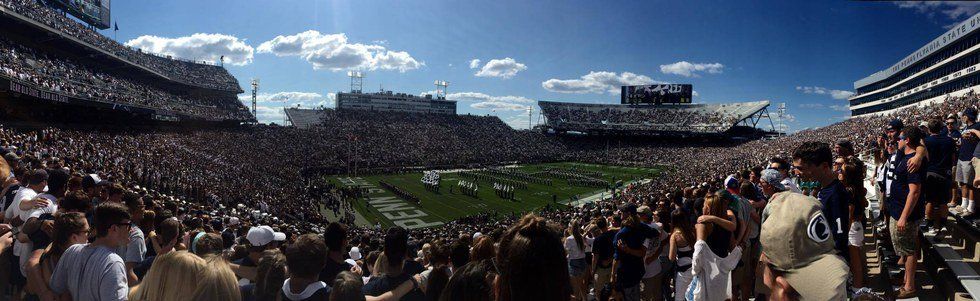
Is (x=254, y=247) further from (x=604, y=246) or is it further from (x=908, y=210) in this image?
(x=908, y=210)

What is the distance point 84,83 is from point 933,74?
81393mm

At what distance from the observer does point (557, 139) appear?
84.2 metres

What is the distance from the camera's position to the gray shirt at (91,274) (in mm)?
3256

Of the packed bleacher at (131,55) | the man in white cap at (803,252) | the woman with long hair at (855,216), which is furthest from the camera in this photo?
the packed bleacher at (131,55)

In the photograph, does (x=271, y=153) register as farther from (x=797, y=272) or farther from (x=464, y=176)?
(x=797, y=272)

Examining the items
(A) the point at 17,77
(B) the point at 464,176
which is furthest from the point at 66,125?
(B) the point at 464,176

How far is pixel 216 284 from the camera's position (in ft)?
9.18

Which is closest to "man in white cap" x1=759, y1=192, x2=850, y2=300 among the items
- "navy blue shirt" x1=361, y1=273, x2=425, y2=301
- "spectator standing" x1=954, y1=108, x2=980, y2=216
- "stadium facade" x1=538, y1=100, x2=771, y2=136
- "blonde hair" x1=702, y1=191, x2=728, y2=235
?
"blonde hair" x1=702, y1=191, x2=728, y2=235

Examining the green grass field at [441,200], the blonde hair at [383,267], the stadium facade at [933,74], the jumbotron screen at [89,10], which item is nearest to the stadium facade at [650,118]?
the stadium facade at [933,74]

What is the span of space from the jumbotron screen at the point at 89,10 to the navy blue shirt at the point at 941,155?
58.8m

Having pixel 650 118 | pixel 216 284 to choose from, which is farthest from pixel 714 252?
pixel 650 118

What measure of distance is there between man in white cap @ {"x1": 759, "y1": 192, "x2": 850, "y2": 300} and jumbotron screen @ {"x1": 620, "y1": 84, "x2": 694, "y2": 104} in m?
85.5

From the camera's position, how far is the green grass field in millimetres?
28062

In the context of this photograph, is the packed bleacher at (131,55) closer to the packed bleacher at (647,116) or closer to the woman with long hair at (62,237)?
the woman with long hair at (62,237)
